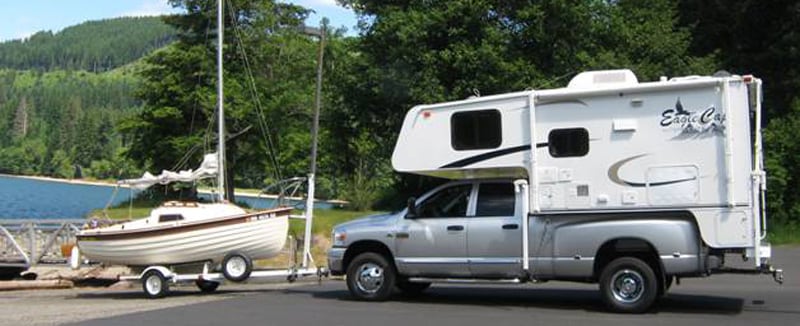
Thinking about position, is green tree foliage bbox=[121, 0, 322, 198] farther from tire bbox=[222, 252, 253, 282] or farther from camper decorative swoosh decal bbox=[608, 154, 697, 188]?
camper decorative swoosh decal bbox=[608, 154, 697, 188]

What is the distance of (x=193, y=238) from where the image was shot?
16.8 meters

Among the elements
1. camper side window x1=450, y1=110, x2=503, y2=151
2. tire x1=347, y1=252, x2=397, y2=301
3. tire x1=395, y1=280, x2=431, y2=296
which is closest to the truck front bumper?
tire x1=347, y1=252, x2=397, y2=301

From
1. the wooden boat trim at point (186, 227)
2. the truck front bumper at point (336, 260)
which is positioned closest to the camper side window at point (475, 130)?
the truck front bumper at point (336, 260)

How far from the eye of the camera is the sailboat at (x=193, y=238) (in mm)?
16719

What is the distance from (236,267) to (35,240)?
8.33 metres

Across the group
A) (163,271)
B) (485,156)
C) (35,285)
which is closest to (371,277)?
(485,156)

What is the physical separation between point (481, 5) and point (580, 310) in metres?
22.0

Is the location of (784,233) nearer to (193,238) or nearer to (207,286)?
(207,286)

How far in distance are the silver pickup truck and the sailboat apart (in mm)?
2794

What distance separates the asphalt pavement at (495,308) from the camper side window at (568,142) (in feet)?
7.20

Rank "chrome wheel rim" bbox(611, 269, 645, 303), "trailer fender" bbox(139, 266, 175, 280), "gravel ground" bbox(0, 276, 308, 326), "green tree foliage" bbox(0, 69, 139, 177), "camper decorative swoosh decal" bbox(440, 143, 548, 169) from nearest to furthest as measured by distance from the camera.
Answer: "chrome wheel rim" bbox(611, 269, 645, 303) < "camper decorative swoosh decal" bbox(440, 143, 548, 169) < "gravel ground" bbox(0, 276, 308, 326) < "trailer fender" bbox(139, 266, 175, 280) < "green tree foliage" bbox(0, 69, 139, 177)

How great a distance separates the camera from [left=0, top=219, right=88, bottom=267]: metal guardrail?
859 inches

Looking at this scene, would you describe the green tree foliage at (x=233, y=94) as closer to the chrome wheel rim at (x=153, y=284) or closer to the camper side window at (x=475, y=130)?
the chrome wheel rim at (x=153, y=284)

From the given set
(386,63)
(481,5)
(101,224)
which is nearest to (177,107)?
(386,63)
